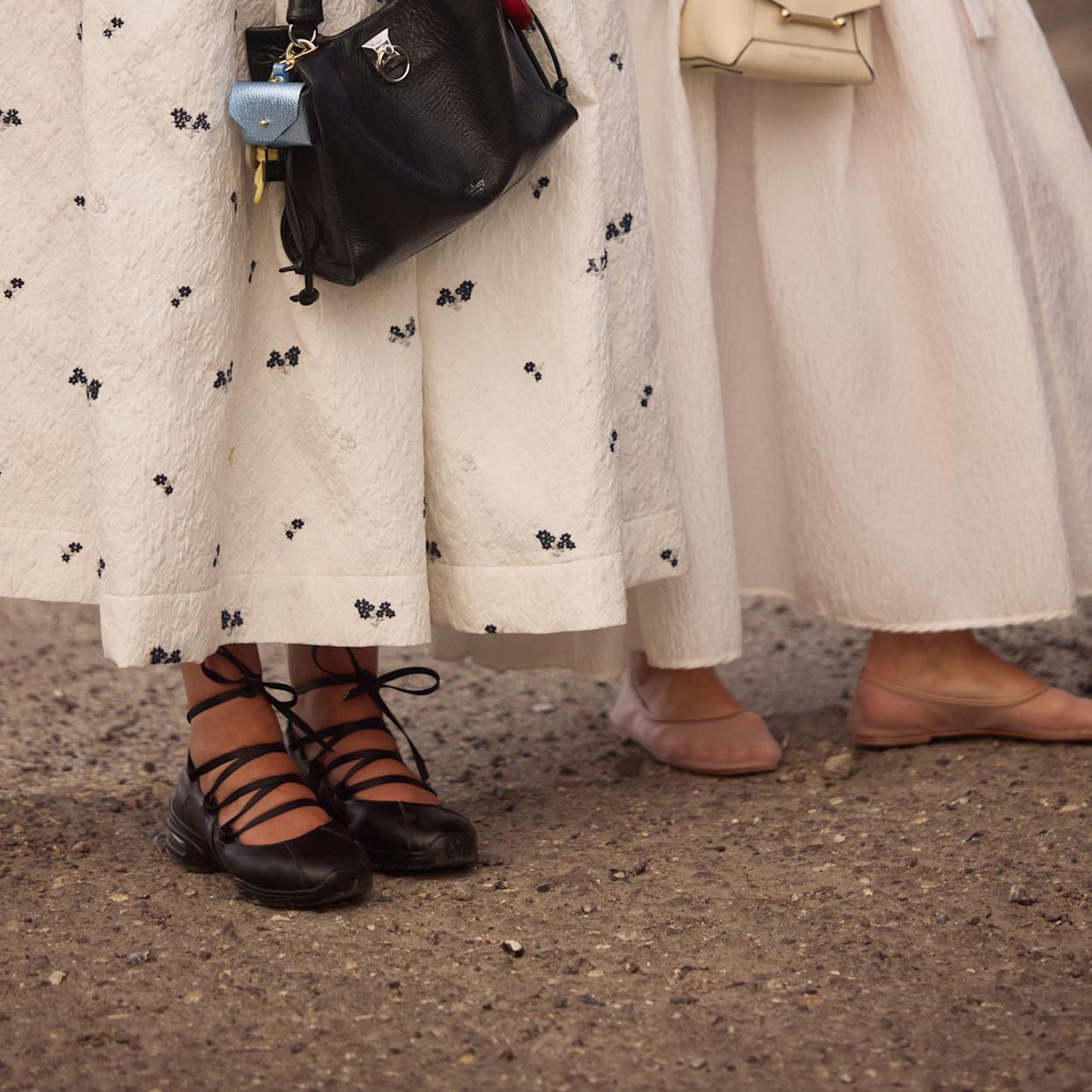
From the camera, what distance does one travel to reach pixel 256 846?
1.40 meters

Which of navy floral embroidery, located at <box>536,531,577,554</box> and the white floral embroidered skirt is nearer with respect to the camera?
the white floral embroidered skirt

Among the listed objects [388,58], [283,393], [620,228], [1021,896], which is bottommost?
[1021,896]

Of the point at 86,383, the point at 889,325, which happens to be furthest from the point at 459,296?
the point at 889,325

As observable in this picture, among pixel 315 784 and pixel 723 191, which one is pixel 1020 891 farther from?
pixel 723 191

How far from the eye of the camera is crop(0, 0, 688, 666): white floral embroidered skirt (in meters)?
1.28

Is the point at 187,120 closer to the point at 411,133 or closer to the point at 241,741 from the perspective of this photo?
the point at 411,133

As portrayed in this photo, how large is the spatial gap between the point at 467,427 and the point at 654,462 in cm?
22

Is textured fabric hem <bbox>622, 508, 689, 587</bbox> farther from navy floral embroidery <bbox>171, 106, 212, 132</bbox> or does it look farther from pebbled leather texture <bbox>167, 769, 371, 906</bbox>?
navy floral embroidery <bbox>171, 106, 212, 132</bbox>

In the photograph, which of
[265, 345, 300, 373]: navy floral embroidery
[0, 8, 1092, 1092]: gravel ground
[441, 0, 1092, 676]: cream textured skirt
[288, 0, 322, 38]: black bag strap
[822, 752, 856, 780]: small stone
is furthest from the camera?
[822, 752, 856, 780]: small stone

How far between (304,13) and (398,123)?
0.12 metres

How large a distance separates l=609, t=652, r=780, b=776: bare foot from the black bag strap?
935 millimetres

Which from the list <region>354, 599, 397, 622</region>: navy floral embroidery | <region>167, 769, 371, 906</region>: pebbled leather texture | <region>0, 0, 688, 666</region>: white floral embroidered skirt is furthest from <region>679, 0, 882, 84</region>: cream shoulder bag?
<region>167, 769, 371, 906</region>: pebbled leather texture

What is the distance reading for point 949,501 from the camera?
1788 millimetres

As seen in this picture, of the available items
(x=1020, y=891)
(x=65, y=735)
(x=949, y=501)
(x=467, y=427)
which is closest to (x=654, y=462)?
(x=467, y=427)
